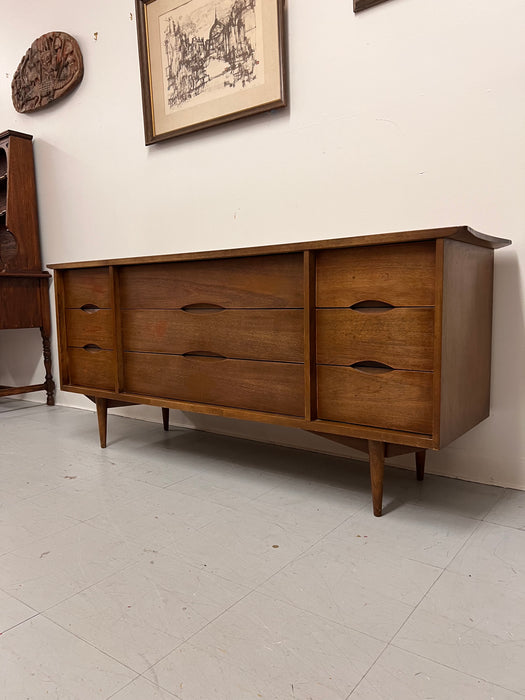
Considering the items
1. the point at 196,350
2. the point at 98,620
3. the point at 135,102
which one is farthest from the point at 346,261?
the point at 135,102

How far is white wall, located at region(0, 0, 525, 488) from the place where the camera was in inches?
53.3

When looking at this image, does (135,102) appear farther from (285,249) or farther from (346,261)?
(346,261)

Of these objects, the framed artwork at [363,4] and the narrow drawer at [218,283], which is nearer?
the narrow drawer at [218,283]

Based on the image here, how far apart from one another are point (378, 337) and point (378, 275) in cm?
14

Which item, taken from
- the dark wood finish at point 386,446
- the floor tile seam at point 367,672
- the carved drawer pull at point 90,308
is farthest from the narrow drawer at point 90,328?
the floor tile seam at point 367,672

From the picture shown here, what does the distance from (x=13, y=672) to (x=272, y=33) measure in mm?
1854

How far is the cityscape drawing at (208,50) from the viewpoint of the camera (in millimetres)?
1769

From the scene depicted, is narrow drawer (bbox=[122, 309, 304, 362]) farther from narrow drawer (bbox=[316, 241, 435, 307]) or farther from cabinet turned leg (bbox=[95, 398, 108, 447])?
cabinet turned leg (bbox=[95, 398, 108, 447])

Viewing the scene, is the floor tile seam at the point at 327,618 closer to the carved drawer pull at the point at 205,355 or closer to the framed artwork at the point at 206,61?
the carved drawer pull at the point at 205,355

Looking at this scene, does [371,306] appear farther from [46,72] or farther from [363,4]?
[46,72]

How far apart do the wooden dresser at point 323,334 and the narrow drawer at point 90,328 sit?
0.01m

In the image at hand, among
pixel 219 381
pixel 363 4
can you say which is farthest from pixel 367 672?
pixel 363 4

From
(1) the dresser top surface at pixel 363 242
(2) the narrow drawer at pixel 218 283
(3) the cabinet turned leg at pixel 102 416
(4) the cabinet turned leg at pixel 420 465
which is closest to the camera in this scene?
(1) the dresser top surface at pixel 363 242

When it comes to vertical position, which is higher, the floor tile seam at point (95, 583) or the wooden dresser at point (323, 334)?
the wooden dresser at point (323, 334)
